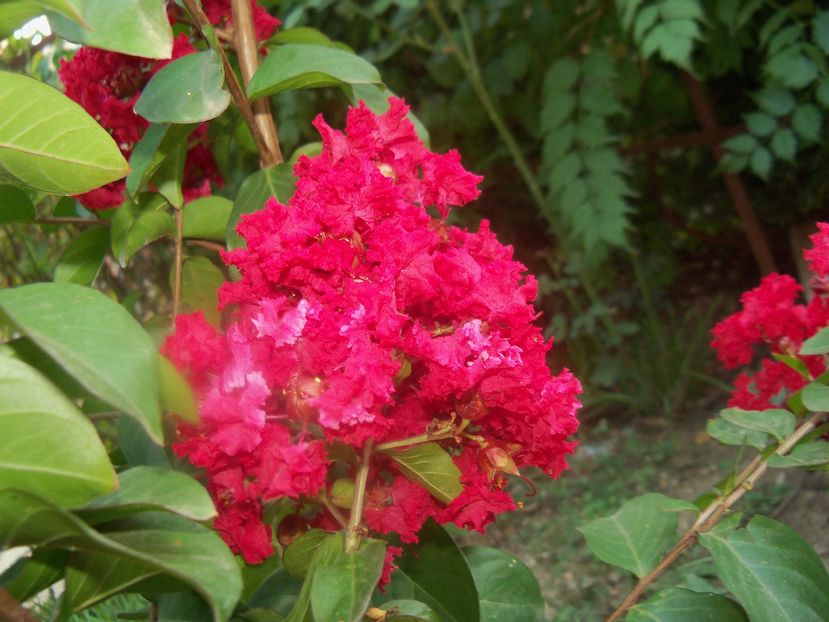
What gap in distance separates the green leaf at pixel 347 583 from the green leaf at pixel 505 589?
0.69ft

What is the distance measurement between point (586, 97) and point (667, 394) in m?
0.88

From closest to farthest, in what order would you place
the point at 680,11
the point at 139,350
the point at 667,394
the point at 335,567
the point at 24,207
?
the point at 139,350 → the point at 335,567 → the point at 24,207 → the point at 680,11 → the point at 667,394

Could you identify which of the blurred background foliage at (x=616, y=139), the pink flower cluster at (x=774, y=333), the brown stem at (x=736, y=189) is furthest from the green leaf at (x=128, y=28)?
the brown stem at (x=736, y=189)

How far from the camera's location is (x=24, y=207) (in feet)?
2.36

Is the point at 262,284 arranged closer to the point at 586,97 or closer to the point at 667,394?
the point at 586,97

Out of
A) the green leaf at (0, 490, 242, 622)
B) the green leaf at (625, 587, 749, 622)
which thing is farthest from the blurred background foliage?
the green leaf at (0, 490, 242, 622)

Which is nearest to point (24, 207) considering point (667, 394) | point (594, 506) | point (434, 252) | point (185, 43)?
point (185, 43)

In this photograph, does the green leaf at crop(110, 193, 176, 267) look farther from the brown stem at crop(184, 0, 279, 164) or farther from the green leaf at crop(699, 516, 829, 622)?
the green leaf at crop(699, 516, 829, 622)

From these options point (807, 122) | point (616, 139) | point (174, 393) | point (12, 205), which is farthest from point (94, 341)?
point (807, 122)

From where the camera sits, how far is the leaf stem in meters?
0.55

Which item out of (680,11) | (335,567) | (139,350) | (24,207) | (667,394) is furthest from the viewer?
(667,394)

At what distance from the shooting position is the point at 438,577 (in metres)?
0.64

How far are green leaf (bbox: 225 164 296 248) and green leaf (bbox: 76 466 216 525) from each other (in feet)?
0.87

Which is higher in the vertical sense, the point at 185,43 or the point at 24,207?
the point at 185,43
